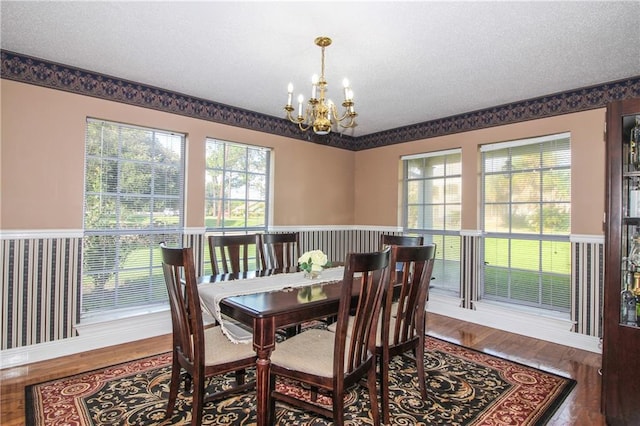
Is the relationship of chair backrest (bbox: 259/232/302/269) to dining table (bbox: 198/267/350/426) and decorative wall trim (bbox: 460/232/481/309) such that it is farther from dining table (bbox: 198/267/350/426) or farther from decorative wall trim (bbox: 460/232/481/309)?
decorative wall trim (bbox: 460/232/481/309)

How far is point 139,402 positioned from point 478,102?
4.12 meters

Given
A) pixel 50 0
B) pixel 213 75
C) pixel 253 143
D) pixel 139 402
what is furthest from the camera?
pixel 253 143

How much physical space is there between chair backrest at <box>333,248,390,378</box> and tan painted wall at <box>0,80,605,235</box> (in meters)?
2.61

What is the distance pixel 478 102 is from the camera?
387 centimetres

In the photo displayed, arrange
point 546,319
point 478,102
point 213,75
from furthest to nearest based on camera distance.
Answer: point 478,102
point 546,319
point 213,75

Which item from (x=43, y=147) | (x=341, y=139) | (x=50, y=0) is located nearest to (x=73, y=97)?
(x=43, y=147)

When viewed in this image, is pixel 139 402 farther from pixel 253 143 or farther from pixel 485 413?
pixel 253 143

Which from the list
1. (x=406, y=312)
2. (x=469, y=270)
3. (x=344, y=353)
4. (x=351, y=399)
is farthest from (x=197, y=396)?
(x=469, y=270)

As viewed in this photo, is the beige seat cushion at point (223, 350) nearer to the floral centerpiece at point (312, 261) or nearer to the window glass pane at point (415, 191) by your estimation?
the floral centerpiece at point (312, 261)

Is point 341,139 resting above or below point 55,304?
above

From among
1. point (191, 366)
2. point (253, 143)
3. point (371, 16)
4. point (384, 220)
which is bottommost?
point (191, 366)

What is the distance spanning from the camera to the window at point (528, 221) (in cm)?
369

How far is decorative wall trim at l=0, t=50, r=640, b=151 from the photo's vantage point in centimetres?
296

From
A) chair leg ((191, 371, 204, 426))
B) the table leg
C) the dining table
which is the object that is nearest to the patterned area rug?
chair leg ((191, 371, 204, 426))
